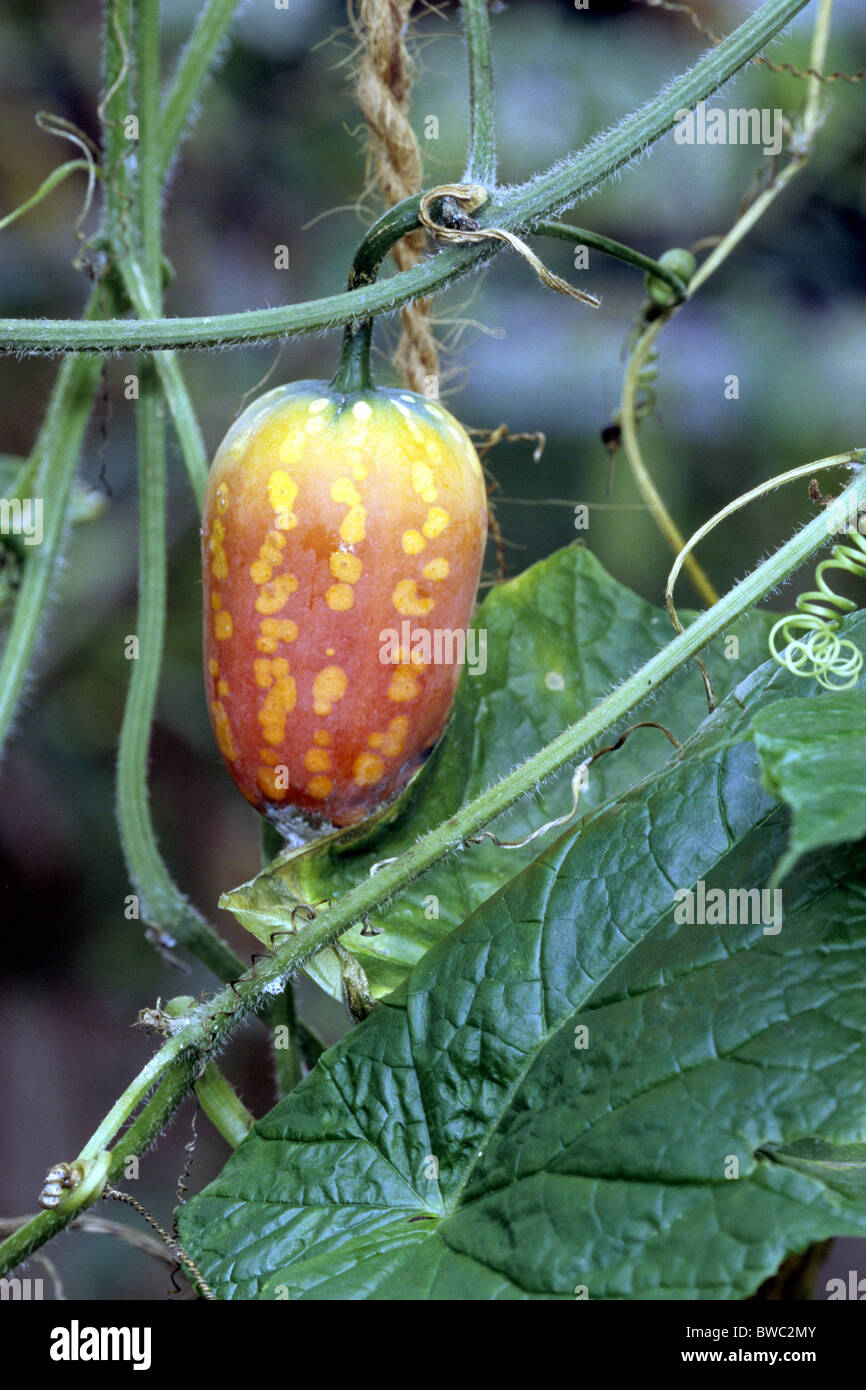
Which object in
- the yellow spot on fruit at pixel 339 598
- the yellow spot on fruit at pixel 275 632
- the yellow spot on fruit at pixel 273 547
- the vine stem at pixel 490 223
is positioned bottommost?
the yellow spot on fruit at pixel 275 632

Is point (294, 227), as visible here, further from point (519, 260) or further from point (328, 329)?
point (328, 329)

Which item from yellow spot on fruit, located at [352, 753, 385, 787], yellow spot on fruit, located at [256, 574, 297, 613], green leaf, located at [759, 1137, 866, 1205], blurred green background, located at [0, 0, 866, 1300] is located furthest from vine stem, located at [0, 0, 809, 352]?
blurred green background, located at [0, 0, 866, 1300]

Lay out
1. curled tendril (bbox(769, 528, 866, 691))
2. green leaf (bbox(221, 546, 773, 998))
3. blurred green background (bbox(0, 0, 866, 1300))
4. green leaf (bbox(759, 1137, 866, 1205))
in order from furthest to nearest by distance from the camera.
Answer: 1. blurred green background (bbox(0, 0, 866, 1300))
2. green leaf (bbox(221, 546, 773, 998))
3. curled tendril (bbox(769, 528, 866, 691))
4. green leaf (bbox(759, 1137, 866, 1205))

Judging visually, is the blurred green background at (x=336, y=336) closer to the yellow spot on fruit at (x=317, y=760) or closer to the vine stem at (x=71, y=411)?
the vine stem at (x=71, y=411)

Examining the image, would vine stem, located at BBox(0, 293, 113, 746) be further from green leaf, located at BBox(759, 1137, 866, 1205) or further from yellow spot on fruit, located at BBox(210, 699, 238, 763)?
green leaf, located at BBox(759, 1137, 866, 1205)

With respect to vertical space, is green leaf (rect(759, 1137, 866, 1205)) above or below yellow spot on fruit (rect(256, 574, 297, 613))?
below

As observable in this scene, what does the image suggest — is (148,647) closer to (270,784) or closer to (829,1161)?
(270,784)

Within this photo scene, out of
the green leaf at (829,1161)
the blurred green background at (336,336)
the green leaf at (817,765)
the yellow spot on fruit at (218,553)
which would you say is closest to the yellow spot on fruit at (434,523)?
the yellow spot on fruit at (218,553)
